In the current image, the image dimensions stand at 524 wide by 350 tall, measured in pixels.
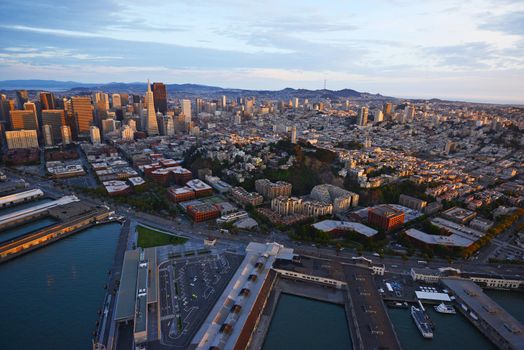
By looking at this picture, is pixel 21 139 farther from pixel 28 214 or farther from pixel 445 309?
pixel 445 309

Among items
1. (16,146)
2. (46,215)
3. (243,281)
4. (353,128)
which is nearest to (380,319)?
(243,281)

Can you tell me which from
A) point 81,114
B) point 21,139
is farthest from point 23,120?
point 81,114

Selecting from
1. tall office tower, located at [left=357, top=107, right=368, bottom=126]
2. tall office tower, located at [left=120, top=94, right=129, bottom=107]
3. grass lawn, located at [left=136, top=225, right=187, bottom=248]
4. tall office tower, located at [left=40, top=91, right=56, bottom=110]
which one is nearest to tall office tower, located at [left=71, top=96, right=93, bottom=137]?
tall office tower, located at [left=40, top=91, right=56, bottom=110]

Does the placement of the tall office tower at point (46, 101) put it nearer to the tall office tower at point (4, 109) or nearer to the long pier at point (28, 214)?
the tall office tower at point (4, 109)

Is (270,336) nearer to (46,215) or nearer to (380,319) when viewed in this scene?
(380,319)

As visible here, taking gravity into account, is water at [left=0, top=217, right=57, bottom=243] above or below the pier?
below

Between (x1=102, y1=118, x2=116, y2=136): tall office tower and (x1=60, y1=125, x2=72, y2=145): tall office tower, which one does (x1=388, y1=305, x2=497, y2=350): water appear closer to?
(x1=60, y1=125, x2=72, y2=145): tall office tower
